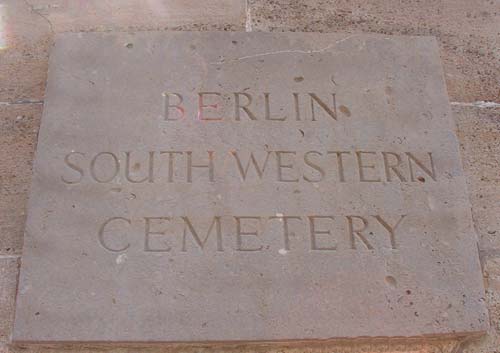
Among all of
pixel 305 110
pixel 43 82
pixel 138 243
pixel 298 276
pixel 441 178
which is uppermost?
pixel 43 82

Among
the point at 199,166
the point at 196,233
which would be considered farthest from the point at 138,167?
Answer: the point at 196,233

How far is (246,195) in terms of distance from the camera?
2.37m

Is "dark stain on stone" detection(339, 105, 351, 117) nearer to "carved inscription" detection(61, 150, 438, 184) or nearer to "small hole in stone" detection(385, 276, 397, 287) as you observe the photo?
"carved inscription" detection(61, 150, 438, 184)

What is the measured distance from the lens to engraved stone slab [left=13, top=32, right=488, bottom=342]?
7.16ft

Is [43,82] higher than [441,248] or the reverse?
higher

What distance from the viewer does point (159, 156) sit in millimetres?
2426

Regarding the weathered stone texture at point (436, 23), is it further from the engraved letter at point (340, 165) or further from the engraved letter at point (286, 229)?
the engraved letter at point (286, 229)

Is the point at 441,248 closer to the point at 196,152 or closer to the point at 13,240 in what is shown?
the point at 196,152

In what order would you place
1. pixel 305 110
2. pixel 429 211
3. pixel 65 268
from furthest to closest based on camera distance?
pixel 305 110, pixel 429 211, pixel 65 268

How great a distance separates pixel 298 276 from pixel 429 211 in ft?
1.99

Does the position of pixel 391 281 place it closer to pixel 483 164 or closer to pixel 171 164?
pixel 483 164

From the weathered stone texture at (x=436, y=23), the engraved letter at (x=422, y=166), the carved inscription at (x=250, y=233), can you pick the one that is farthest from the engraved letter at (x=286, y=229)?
the weathered stone texture at (x=436, y=23)

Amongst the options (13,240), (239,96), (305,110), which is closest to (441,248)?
(305,110)

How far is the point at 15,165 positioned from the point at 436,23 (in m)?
2.14
